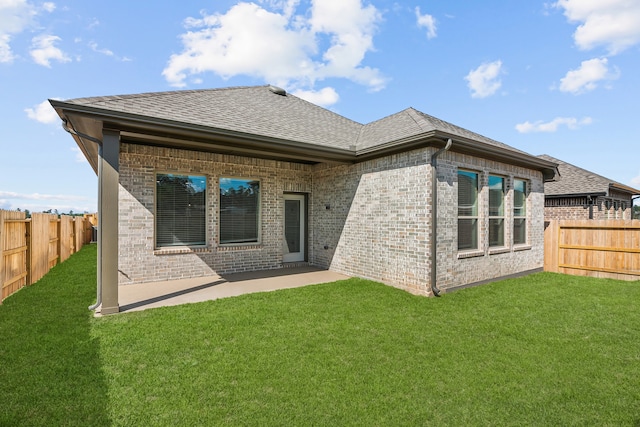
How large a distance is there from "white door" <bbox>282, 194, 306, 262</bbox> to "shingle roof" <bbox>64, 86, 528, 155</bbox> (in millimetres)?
2277

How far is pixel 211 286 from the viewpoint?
6707mm

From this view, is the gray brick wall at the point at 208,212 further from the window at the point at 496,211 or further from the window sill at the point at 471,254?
the window at the point at 496,211

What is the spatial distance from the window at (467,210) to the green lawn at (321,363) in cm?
174

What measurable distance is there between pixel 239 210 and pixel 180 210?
1.50 meters

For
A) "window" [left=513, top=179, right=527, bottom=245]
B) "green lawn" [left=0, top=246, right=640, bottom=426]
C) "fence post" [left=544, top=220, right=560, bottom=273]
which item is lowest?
"green lawn" [left=0, top=246, right=640, bottom=426]

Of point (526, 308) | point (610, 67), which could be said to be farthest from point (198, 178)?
point (610, 67)

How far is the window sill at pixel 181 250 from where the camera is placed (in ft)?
23.3

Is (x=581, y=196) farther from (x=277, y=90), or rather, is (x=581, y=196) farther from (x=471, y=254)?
(x=277, y=90)

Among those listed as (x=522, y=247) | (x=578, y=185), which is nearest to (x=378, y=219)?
(x=522, y=247)

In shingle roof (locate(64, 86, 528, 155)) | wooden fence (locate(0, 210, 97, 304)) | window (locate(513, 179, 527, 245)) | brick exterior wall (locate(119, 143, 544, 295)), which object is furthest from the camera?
window (locate(513, 179, 527, 245))

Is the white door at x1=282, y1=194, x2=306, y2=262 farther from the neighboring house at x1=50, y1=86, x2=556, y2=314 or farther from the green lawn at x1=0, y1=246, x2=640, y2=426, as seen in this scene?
the green lawn at x1=0, y1=246, x2=640, y2=426

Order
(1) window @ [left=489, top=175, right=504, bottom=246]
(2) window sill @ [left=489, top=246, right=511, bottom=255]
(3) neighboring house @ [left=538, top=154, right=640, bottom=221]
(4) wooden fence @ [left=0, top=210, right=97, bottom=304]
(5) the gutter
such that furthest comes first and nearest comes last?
(3) neighboring house @ [left=538, top=154, right=640, bottom=221] < (1) window @ [left=489, top=175, right=504, bottom=246] < (2) window sill @ [left=489, top=246, right=511, bottom=255] < (4) wooden fence @ [left=0, top=210, right=97, bottom=304] < (5) the gutter

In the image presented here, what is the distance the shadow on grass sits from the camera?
2469 millimetres

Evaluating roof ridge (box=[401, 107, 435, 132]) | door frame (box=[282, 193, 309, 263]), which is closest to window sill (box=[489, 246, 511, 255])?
roof ridge (box=[401, 107, 435, 132])
